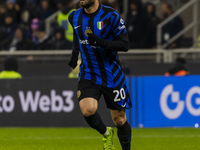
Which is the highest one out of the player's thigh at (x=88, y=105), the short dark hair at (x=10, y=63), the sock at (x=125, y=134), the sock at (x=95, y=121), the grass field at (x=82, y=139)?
the player's thigh at (x=88, y=105)

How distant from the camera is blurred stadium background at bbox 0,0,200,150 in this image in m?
11.6

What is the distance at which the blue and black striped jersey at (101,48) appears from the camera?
7.54m

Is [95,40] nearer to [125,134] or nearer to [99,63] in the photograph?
[99,63]

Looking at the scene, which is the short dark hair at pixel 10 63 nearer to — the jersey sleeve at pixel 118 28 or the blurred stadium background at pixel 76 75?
the blurred stadium background at pixel 76 75

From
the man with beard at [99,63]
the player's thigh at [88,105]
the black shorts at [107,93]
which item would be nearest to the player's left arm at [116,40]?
the man with beard at [99,63]

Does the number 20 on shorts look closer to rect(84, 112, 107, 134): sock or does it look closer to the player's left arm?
rect(84, 112, 107, 134): sock

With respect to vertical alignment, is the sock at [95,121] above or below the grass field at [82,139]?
above

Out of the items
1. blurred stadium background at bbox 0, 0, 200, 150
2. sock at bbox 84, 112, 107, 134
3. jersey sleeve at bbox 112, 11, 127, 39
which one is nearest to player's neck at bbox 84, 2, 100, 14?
jersey sleeve at bbox 112, 11, 127, 39

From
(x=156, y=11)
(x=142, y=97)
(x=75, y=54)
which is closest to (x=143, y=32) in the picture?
(x=156, y=11)

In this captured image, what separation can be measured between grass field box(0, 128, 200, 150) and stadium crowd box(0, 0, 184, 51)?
12.7 feet

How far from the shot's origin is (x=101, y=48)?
754 cm

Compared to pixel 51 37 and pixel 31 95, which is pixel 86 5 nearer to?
pixel 31 95

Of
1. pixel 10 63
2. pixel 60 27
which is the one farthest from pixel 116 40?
pixel 60 27

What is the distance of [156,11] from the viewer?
18.2 m
